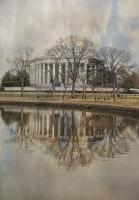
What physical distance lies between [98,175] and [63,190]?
555 mm

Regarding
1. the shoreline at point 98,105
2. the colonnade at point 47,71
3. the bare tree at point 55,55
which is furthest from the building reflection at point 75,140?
the colonnade at point 47,71

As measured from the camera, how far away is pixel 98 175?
11.1ft

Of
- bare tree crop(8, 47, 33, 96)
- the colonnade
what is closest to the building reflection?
bare tree crop(8, 47, 33, 96)

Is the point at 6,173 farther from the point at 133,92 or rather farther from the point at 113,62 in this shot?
the point at 133,92

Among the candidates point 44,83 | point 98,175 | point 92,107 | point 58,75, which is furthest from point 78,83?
point 98,175

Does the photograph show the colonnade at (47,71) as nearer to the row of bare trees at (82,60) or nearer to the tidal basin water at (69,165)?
the row of bare trees at (82,60)

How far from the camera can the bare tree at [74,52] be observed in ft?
58.3

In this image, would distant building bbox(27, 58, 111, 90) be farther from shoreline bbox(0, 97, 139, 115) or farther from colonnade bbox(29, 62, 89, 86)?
shoreline bbox(0, 97, 139, 115)

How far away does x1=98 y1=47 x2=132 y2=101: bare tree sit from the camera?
1833 cm

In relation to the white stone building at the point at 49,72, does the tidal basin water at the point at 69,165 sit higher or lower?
lower

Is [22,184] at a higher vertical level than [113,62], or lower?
lower

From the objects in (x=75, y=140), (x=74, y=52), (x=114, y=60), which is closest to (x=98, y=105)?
(x=74, y=52)

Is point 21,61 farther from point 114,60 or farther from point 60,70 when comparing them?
point 114,60

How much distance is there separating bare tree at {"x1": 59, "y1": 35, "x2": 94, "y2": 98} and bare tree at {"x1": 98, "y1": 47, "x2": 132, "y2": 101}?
66 centimetres
